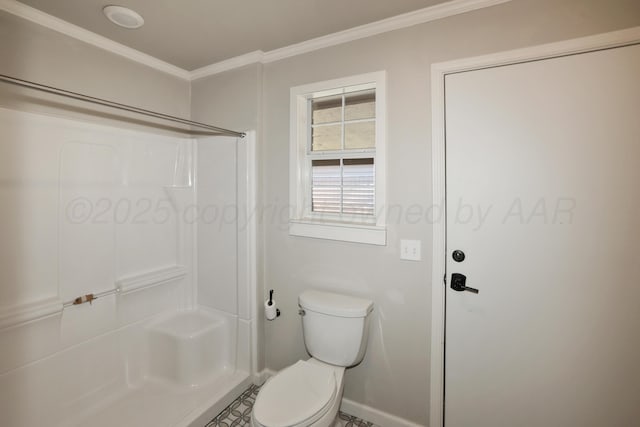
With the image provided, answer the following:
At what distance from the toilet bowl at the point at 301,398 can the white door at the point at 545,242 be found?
0.68 metres

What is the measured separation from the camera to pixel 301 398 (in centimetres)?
142

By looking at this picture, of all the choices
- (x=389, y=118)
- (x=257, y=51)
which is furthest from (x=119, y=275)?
(x=389, y=118)

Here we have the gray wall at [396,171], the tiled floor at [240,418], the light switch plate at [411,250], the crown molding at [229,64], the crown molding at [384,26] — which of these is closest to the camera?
the gray wall at [396,171]

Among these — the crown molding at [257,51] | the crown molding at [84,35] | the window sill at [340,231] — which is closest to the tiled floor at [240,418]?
the window sill at [340,231]

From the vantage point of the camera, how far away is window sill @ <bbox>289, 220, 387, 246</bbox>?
1.73 m

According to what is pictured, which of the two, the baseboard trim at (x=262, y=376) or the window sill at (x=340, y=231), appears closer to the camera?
the window sill at (x=340, y=231)

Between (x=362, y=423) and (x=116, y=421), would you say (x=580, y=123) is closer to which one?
(x=362, y=423)

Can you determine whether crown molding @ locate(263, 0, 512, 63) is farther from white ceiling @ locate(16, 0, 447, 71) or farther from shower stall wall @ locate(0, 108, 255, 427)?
shower stall wall @ locate(0, 108, 255, 427)

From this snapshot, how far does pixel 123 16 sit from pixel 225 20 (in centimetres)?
56

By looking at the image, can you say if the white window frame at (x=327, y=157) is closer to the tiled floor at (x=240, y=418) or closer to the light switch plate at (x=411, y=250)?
the light switch plate at (x=411, y=250)

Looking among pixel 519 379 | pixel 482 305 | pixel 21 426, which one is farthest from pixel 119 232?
pixel 519 379

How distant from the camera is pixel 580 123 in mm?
1305

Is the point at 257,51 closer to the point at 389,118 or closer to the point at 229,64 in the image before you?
the point at 229,64

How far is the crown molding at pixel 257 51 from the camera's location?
1508mm
